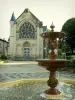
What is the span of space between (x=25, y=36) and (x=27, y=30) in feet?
5.88

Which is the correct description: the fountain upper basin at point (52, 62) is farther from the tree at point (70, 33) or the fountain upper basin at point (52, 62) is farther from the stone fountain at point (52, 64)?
the tree at point (70, 33)

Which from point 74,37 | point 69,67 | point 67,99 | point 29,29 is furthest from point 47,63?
point 29,29

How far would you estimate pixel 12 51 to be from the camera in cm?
6762

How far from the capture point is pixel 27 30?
6844 cm

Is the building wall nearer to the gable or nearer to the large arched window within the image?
the gable

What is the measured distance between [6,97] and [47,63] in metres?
2.53

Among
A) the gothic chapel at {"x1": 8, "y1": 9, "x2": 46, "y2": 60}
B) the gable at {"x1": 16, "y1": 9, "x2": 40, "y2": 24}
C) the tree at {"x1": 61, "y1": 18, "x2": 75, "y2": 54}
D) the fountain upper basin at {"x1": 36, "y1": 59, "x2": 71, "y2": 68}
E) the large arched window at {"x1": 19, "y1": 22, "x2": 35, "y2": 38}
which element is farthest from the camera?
the large arched window at {"x1": 19, "y1": 22, "x2": 35, "y2": 38}

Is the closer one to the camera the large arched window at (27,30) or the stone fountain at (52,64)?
the stone fountain at (52,64)

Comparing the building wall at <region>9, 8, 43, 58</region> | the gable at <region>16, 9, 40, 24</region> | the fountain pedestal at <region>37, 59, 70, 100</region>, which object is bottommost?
the fountain pedestal at <region>37, 59, 70, 100</region>

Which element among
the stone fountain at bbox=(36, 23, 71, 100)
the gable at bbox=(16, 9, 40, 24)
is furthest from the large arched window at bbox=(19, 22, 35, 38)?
the stone fountain at bbox=(36, 23, 71, 100)

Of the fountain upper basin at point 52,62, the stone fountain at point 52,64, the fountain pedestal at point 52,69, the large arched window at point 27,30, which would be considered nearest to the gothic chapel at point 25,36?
the large arched window at point 27,30

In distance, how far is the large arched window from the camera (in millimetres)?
67875

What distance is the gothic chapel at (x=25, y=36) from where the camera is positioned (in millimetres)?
67250

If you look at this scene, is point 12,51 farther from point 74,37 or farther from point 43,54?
point 74,37
